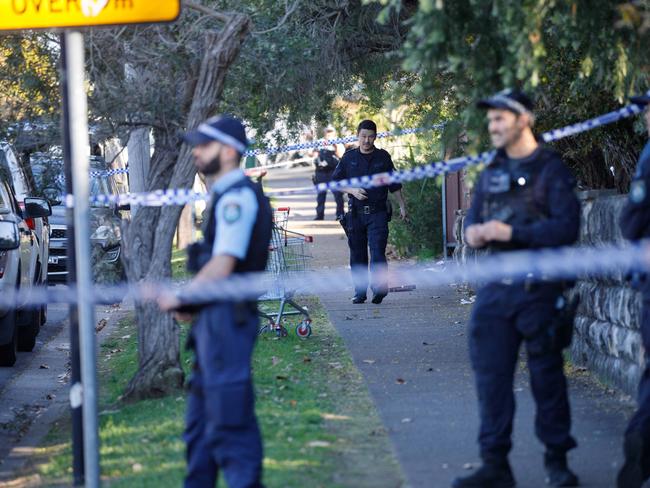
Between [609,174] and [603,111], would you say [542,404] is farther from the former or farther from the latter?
[609,174]

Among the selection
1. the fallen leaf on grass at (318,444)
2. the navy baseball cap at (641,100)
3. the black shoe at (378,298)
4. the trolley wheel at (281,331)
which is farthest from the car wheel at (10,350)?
the navy baseball cap at (641,100)

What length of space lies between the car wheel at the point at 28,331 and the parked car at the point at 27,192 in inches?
17.6

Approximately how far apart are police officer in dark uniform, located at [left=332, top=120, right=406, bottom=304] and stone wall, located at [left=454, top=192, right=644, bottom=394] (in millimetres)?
3748

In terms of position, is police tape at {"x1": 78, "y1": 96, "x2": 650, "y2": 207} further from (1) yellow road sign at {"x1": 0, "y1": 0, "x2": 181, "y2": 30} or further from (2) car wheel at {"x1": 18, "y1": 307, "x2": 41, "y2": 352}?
(2) car wheel at {"x1": 18, "y1": 307, "x2": 41, "y2": 352}

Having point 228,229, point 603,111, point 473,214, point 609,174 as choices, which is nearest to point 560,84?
point 603,111

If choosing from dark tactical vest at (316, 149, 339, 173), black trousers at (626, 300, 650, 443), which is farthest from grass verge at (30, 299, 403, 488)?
dark tactical vest at (316, 149, 339, 173)

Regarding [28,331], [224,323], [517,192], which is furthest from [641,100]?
[28,331]

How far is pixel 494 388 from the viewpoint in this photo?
19.2 feet

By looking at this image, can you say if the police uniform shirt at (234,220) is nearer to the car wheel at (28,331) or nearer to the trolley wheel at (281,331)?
the trolley wheel at (281,331)

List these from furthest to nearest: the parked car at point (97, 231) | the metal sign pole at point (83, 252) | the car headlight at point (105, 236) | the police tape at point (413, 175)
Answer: the car headlight at point (105, 236) < the parked car at point (97, 231) < the police tape at point (413, 175) < the metal sign pole at point (83, 252)

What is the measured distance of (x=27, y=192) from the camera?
13.2m

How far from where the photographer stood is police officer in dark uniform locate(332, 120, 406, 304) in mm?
12891

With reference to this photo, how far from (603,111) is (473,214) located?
Result: 161 inches

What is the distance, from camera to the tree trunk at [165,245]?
855 centimetres
